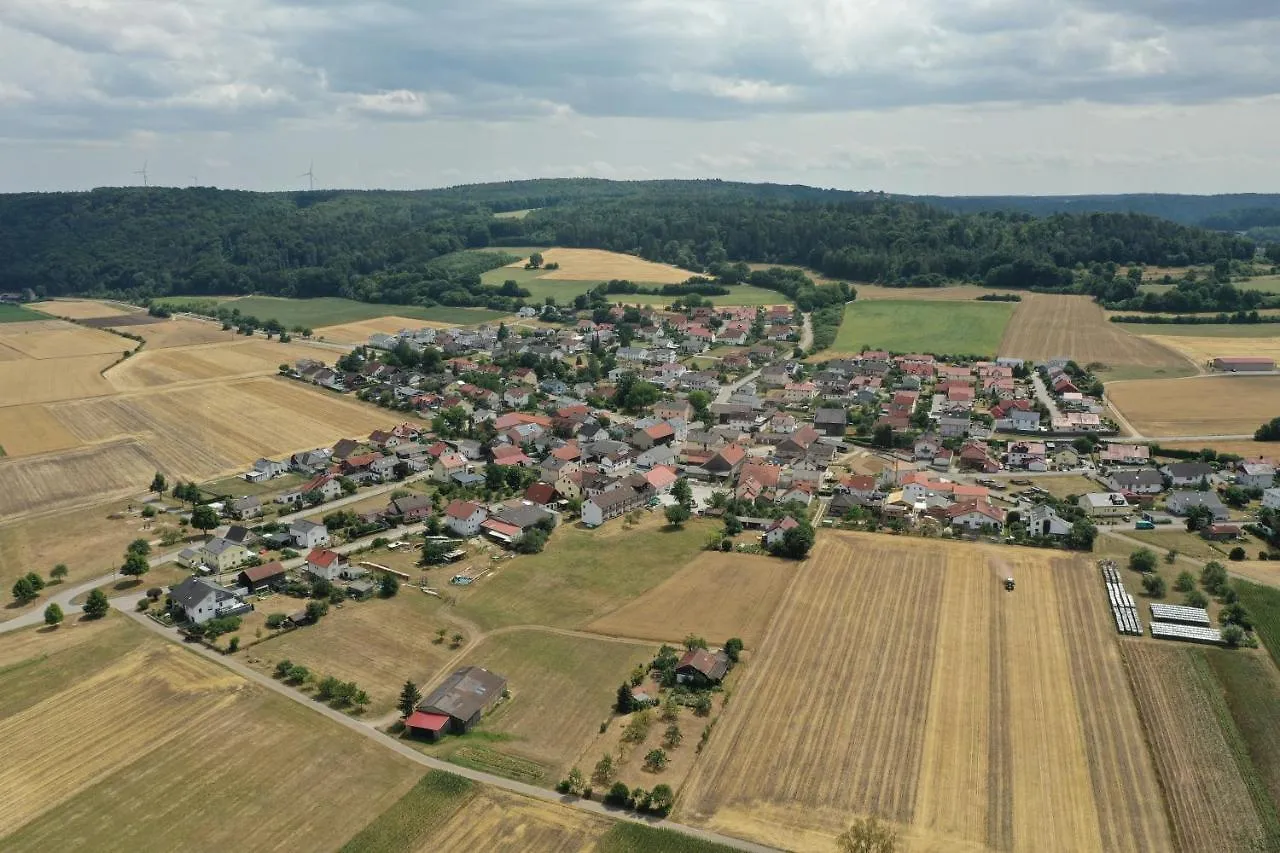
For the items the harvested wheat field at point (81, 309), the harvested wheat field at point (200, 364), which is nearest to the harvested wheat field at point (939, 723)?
the harvested wheat field at point (200, 364)

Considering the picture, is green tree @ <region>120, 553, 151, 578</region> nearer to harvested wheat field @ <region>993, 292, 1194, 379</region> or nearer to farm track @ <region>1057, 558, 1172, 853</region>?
farm track @ <region>1057, 558, 1172, 853</region>

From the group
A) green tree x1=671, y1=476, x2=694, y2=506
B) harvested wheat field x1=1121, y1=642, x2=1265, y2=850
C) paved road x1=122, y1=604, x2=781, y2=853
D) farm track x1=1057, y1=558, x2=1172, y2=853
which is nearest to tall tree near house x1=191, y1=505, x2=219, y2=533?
paved road x1=122, y1=604, x2=781, y2=853

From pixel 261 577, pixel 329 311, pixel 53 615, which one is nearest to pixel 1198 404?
pixel 261 577

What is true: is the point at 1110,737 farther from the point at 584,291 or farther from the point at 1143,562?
the point at 584,291

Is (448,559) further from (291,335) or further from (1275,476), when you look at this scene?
(291,335)

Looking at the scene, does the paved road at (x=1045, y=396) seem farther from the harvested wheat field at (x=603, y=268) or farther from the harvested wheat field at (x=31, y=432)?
the harvested wheat field at (x=31, y=432)

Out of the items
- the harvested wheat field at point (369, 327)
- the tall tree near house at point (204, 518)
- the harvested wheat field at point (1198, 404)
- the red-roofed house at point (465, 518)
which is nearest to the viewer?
the tall tree near house at point (204, 518)
